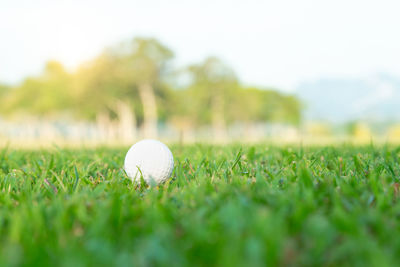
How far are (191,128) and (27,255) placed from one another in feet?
190

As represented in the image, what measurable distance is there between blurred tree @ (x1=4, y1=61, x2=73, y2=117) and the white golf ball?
40340 mm

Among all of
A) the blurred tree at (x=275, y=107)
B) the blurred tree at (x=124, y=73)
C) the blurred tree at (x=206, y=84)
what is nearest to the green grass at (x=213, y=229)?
the blurred tree at (x=124, y=73)

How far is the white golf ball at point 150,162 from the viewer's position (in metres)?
2.34

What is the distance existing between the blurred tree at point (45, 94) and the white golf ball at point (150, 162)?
40340 mm

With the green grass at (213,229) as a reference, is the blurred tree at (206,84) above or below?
above

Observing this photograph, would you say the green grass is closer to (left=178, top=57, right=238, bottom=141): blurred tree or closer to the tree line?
the tree line

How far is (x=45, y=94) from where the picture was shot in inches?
1705

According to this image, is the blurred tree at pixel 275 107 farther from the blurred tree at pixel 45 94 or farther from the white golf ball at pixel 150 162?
the white golf ball at pixel 150 162

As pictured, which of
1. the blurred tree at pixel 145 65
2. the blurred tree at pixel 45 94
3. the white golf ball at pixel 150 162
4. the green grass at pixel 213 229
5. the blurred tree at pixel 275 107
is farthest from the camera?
the blurred tree at pixel 275 107

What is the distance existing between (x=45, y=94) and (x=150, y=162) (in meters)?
46.0

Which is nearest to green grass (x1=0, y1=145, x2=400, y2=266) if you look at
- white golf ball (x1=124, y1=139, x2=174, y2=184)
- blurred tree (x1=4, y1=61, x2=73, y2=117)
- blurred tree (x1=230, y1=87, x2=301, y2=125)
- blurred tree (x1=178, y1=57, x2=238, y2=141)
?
white golf ball (x1=124, y1=139, x2=174, y2=184)

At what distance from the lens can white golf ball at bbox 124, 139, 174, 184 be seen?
7.66 ft

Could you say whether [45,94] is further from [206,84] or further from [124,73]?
[206,84]

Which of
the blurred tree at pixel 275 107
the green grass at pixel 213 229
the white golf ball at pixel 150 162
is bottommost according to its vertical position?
the green grass at pixel 213 229
